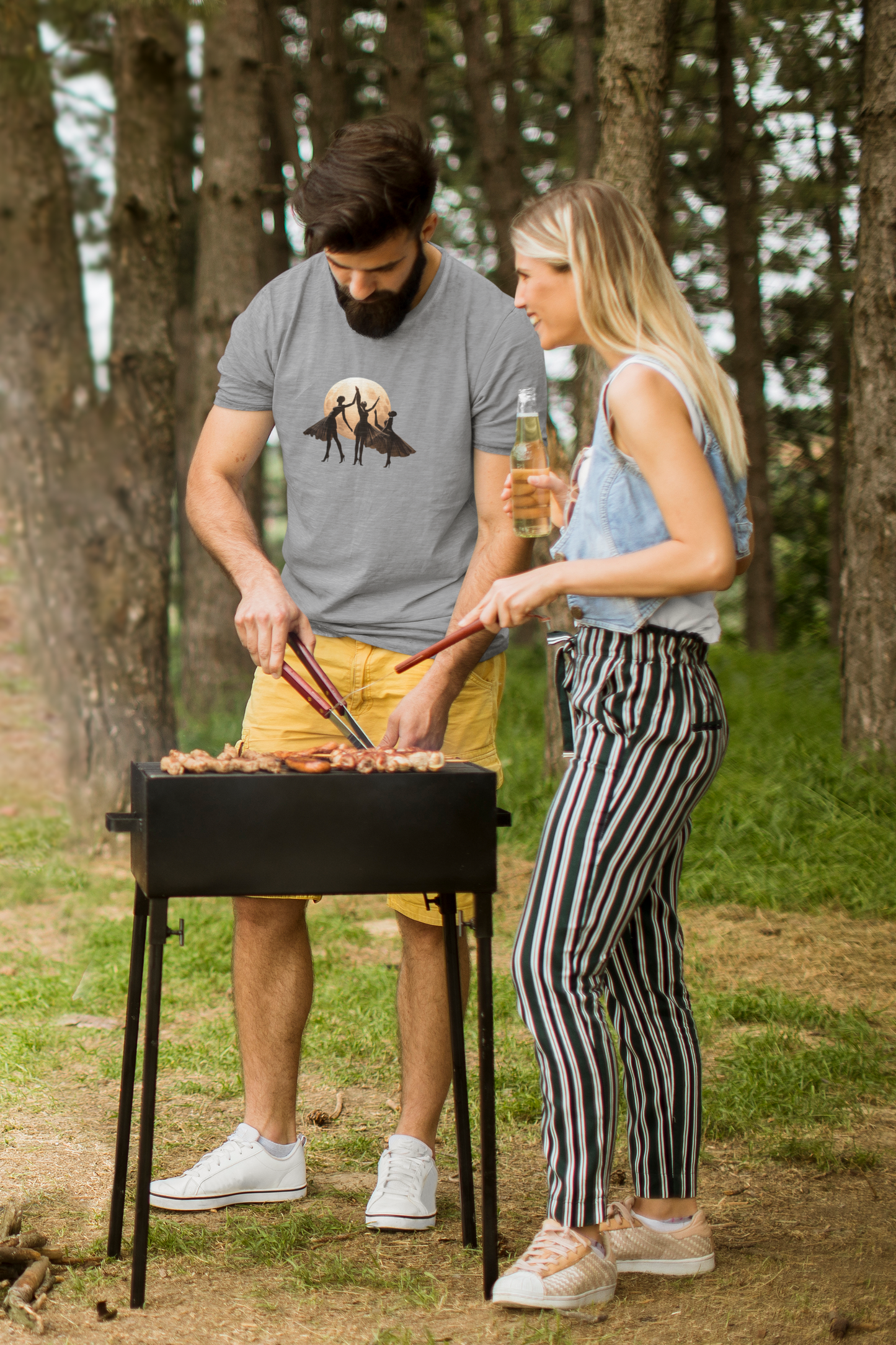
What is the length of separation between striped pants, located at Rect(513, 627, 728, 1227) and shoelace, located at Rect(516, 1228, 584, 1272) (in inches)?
1.8

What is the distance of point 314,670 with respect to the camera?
2881mm

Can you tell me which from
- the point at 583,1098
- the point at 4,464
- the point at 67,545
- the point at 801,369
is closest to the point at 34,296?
the point at 4,464

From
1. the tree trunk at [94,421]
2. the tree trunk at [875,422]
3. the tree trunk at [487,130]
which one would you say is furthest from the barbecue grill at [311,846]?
the tree trunk at [487,130]

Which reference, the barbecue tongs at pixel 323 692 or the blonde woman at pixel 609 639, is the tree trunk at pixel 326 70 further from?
the blonde woman at pixel 609 639

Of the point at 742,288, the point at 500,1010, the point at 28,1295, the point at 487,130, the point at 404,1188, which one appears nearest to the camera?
the point at 28,1295

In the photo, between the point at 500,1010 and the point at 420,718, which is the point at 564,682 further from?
the point at 500,1010

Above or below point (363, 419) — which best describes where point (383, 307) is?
above

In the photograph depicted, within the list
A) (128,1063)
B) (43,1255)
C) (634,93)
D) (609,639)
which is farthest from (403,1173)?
(634,93)

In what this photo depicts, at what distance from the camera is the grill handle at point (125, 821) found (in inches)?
100

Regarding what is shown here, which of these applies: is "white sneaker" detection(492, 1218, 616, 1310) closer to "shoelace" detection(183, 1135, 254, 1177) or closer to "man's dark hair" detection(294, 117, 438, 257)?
"shoelace" detection(183, 1135, 254, 1177)

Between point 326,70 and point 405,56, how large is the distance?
1291 millimetres

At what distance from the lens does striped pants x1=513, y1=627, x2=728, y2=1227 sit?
7.99ft

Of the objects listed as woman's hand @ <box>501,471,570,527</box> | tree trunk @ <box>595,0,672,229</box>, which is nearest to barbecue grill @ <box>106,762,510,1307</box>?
woman's hand @ <box>501,471,570,527</box>

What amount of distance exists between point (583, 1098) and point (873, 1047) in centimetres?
198
